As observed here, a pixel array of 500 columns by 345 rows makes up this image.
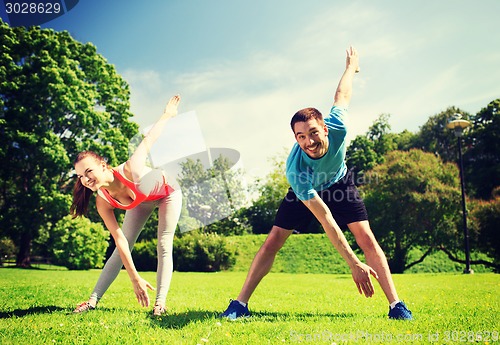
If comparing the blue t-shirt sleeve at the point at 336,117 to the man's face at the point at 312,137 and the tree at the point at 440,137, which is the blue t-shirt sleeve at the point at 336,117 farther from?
the tree at the point at 440,137

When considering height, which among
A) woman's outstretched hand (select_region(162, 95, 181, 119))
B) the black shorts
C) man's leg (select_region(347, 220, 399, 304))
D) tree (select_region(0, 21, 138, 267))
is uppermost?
tree (select_region(0, 21, 138, 267))

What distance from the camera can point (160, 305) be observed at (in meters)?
4.53

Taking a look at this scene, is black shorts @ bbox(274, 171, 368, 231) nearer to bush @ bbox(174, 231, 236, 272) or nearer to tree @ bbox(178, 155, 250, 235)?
tree @ bbox(178, 155, 250, 235)

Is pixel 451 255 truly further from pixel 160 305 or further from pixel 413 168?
pixel 160 305

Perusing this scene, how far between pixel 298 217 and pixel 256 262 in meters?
0.69

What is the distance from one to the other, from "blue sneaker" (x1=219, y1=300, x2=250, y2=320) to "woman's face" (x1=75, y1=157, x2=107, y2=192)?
189 centimetres

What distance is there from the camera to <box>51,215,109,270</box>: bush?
21406 mm

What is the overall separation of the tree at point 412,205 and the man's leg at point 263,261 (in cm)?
1764

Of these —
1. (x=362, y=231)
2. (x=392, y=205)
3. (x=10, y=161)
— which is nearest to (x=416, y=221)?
(x=392, y=205)

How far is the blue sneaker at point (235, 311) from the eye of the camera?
4250 millimetres

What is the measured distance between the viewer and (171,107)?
4352mm

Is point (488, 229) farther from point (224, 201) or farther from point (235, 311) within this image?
point (235, 311)

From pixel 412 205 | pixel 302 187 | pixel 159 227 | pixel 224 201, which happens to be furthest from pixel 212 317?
pixel 412 205

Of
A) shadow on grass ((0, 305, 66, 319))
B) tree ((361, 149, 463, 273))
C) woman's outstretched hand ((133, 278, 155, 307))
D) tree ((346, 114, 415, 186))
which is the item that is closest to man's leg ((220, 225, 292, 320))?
woman's outstretched hand ((133, 278, 155, 307))
